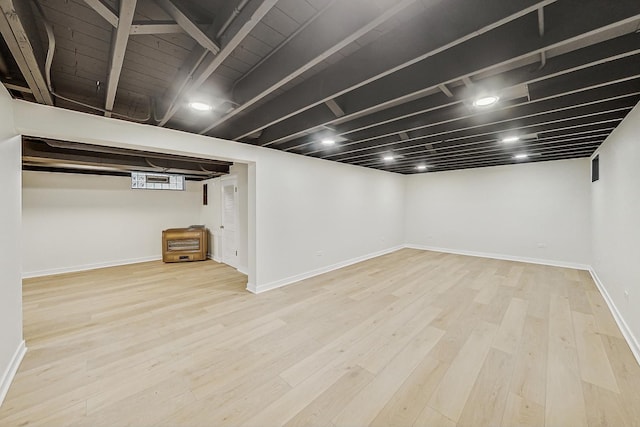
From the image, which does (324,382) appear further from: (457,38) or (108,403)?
(457,38)

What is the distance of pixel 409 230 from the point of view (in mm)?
7797

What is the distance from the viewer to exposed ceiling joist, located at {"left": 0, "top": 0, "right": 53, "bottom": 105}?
1218 millimetres

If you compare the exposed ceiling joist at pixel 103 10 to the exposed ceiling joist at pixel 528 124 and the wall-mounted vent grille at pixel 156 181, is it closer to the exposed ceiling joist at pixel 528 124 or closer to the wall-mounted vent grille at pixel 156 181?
the exposed ceiling joist at pixel 528 124

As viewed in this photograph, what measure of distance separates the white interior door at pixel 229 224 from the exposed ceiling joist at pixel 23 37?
3852 millimetres

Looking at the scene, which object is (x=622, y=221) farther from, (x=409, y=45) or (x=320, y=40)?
(x=320, y=40)

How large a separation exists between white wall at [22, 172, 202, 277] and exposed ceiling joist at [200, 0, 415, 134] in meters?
5.68

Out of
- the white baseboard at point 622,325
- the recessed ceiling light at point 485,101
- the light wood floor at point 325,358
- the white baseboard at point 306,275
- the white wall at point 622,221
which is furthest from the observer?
the white baseboard at point 306,275

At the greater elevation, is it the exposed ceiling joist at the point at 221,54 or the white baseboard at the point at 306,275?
the exposed ceiling joist at the point at 221,54

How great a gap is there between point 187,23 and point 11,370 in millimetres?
2989

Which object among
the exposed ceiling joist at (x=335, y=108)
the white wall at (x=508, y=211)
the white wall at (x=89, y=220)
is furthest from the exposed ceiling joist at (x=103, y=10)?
the white wall at (x=508, y=211)

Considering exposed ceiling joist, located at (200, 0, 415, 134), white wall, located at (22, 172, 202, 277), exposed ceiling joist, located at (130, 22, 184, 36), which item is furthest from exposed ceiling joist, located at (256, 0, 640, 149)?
white wall, located at (22, 172, 202, 277)

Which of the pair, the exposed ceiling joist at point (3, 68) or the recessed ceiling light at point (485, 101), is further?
the recessed ceiling light at point (485, 101)

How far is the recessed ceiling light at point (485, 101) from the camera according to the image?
7.20 ft

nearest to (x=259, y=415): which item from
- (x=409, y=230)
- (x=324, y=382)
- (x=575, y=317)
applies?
(x=324, y=382)
